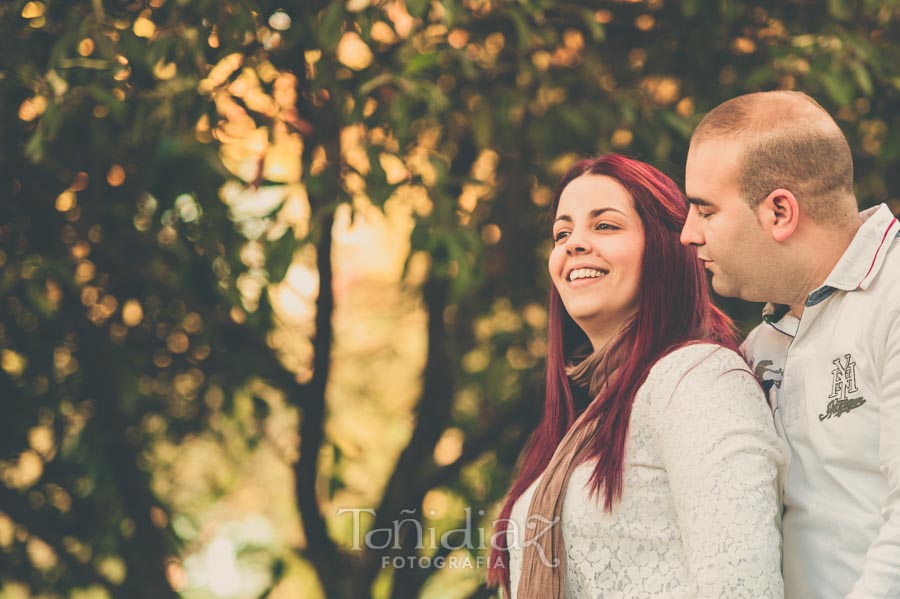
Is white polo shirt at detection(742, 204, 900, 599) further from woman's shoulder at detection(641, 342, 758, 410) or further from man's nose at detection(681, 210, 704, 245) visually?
man's nose at detection(681, 210, 704, 245)

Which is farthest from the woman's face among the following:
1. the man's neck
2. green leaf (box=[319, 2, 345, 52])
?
green leaf (box=[319, 2, 345, 52])

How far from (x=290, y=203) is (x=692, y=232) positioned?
213 cm

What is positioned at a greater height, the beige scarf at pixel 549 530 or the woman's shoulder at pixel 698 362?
the woman's shoulder at pixel 698 362

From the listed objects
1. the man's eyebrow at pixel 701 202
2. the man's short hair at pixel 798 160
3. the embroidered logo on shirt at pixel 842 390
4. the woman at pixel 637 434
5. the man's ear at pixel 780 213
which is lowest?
the woman at pixel 637 434

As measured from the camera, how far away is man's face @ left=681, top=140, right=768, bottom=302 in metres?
2.02

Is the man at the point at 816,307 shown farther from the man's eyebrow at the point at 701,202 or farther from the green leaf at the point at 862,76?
the green leaf at the point at 862,76

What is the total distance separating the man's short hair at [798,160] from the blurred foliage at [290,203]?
106cm

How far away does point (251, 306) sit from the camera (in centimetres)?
380

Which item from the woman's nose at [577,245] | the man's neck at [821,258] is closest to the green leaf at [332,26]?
the woman's nose at [577,245]

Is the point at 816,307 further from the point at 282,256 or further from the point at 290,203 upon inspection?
the point at 290,203

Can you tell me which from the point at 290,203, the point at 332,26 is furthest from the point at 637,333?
the point at 290,203

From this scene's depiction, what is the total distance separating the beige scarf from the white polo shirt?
0.37 metres

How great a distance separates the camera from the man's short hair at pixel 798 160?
1.96m

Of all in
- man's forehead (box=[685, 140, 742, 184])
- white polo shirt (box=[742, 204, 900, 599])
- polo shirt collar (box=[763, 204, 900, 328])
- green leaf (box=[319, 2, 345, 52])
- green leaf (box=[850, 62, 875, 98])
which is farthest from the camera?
green leaf (box=[850, 62, 875, 98])
